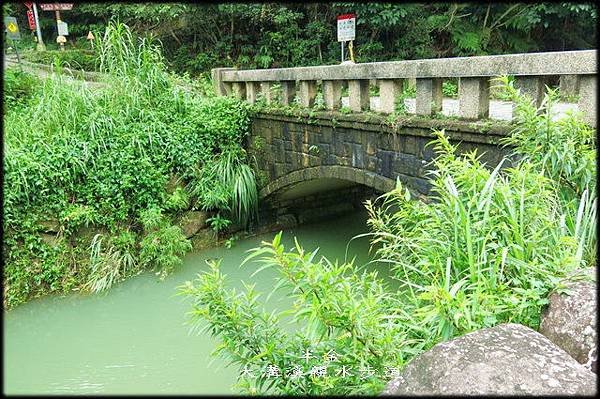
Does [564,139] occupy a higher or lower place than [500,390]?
higher

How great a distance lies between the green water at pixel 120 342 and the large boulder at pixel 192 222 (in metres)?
0.48

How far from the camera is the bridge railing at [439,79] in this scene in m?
3.22

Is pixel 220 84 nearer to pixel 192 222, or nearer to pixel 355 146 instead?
pixel 192 222

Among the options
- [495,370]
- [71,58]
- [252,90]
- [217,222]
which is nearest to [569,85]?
[495,370]

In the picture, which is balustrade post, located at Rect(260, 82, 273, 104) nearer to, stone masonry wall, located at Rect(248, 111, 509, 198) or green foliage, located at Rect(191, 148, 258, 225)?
stone masonry wall, located at Rect(248, 111, 509, 198)

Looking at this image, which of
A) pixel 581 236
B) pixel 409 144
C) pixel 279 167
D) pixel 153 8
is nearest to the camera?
pixel 581 236

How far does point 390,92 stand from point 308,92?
134cm

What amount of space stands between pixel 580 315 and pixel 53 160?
17.6ft

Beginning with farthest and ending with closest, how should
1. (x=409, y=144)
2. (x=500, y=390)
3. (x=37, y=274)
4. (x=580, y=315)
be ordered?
(x=37, y=274)
(x=409, y=144)
(x=580, y=315)
(x=500, y=390)

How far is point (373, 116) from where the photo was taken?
478cm

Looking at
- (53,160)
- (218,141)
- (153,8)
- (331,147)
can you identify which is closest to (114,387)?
(53,160)

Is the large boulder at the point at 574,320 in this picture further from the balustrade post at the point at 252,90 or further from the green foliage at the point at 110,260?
the balustrade post at the point at 252,90

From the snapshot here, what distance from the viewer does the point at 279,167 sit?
21.3 feet

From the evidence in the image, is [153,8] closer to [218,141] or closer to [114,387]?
[218,141]
